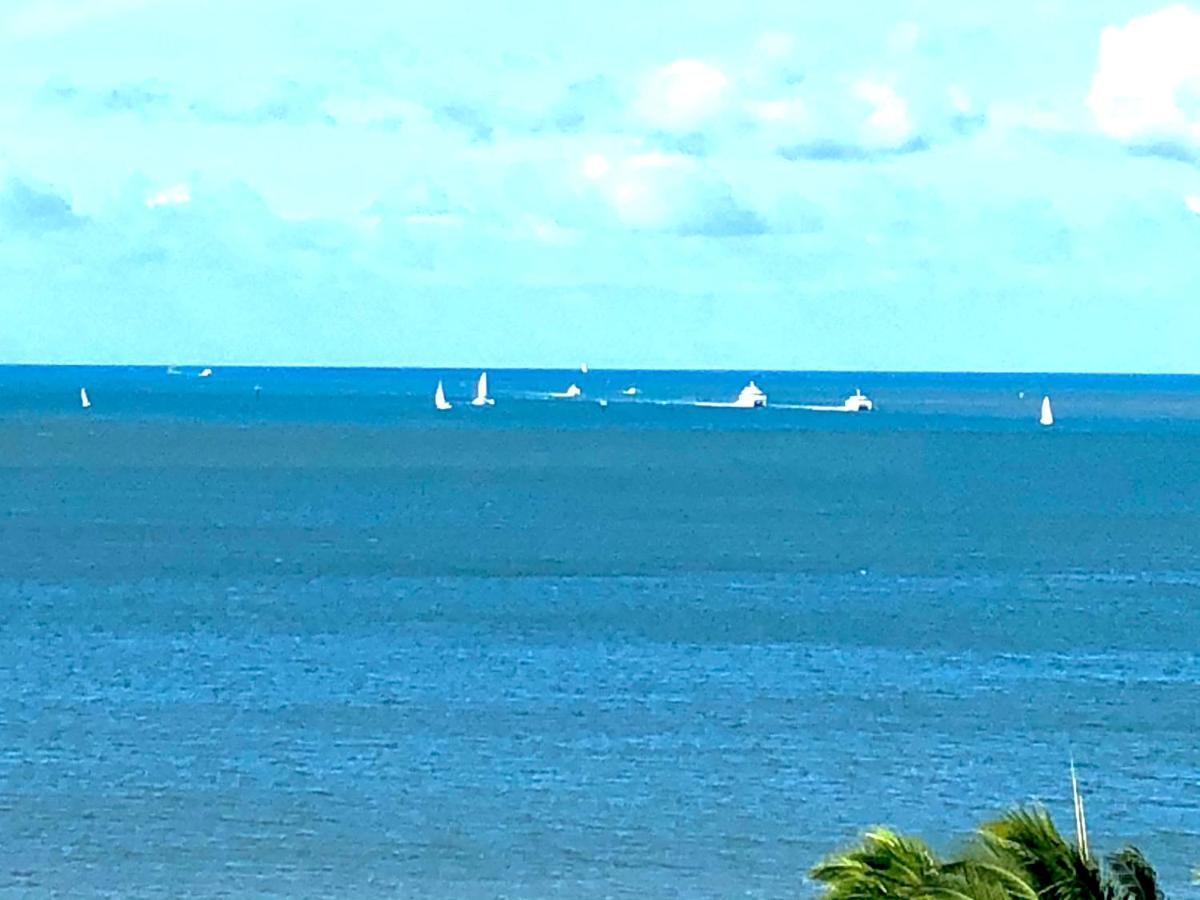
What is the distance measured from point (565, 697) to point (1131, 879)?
3757 centimetres

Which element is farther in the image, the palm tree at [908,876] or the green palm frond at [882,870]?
the green palm frond at [882,870]

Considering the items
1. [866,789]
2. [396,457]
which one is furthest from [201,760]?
[396,457]

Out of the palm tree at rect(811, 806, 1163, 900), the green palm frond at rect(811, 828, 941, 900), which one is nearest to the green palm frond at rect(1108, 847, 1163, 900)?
the palm tree at rect(811, 806, 1163, 900)

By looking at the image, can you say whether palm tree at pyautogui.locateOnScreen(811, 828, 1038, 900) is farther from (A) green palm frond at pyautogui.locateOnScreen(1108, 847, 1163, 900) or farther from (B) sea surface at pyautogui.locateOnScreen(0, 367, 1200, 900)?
(B) sea surface at pyautogui.locateOnScreen(0, 367, 1200, 900)

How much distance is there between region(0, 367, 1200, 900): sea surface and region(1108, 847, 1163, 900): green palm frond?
798 inches

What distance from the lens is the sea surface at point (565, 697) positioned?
3884 cm

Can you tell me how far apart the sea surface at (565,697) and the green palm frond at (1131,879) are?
20266mm

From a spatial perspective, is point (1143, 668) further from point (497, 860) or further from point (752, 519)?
point (752, 519)

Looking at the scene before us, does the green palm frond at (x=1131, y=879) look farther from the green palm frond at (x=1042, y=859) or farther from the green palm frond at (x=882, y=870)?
the green palm frond at (x=882, y=870)

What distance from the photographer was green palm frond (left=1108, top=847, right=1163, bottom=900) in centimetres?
1597

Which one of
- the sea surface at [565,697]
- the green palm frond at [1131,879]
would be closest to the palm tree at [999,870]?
the green palm frond at [1131,879]

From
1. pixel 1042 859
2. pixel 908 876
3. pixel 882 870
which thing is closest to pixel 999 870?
pixel 1042 859

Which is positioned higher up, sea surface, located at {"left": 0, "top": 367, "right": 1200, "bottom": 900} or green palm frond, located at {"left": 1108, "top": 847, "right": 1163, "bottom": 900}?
green palm frond, located at {"left": 1108, "top": 847, "right": 1163, "bottom": 900}

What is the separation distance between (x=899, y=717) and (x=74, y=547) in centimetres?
5281
